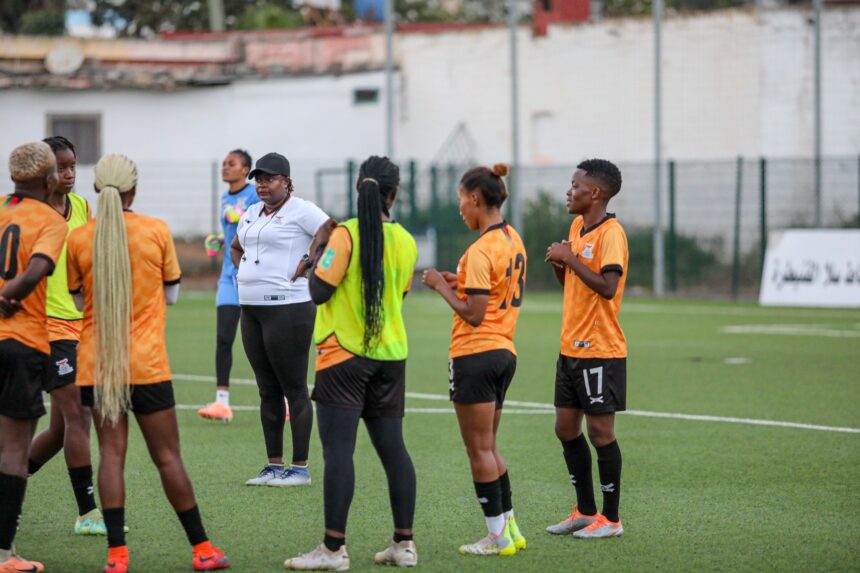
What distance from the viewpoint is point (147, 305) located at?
6.32m

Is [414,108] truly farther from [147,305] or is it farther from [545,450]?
[147,305]

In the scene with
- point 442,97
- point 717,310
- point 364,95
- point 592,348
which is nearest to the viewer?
point 592,348

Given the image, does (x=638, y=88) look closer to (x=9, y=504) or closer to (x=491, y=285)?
(x=491, y=285)

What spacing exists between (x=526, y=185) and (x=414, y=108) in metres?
5.63

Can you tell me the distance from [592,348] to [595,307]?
238 mm

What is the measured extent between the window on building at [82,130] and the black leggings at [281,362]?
27267 millimetres

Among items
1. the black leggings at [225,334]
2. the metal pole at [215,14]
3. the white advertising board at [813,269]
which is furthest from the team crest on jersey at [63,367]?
the metal pole at [215,14]

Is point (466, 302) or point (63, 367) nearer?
point (466, 302)

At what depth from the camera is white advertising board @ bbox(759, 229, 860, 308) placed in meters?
23.5

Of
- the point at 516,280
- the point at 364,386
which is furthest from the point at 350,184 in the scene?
the point at 364,386

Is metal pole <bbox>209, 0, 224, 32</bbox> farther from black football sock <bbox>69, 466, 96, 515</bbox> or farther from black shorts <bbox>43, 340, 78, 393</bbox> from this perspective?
black football sock <bbox>69, 466, 96, 515</bbox>

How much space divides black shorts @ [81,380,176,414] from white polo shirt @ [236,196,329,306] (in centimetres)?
251

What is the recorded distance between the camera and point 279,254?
29.1ft

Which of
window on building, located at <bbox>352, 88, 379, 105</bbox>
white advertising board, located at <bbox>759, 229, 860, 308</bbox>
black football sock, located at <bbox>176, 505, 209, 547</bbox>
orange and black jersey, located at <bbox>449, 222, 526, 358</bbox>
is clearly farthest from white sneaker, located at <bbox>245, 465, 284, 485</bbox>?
window on building, located at <bbox>352, 88, 379, 105</bbox>
